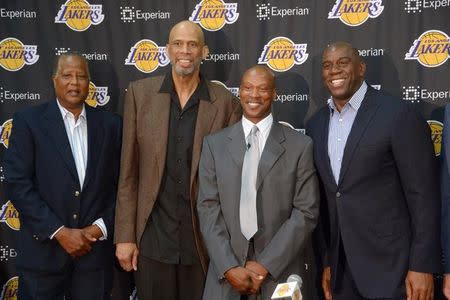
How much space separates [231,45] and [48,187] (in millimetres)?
1735

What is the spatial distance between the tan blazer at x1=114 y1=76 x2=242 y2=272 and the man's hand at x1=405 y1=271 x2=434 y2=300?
1.17m

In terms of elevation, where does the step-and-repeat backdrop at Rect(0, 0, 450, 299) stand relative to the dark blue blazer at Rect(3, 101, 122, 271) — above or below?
above

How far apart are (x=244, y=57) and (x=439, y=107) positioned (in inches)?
59.2

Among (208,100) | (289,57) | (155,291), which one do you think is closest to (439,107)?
(289,57)

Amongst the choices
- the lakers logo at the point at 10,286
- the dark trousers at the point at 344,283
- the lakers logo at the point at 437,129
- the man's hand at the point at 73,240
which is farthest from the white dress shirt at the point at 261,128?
the lakers logo at the point at 10,286

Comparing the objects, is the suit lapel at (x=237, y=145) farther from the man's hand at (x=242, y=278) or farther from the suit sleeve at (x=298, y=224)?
the man's hand at (x=242, y=278)

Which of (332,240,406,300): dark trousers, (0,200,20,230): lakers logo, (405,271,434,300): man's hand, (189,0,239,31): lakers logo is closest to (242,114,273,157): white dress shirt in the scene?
(332,240,406,300): dark trousers

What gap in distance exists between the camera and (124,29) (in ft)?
13.4

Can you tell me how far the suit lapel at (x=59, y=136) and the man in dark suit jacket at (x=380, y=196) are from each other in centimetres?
153

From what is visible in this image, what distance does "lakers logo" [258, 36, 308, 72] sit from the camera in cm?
394

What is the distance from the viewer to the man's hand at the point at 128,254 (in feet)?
10.5

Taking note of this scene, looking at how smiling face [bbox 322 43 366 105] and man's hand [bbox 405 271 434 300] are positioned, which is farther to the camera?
smiling face [bbox 322 43 366 105]

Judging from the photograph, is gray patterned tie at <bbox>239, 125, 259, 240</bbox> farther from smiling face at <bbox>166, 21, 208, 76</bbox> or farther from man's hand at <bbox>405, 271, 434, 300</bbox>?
man's hand at <bbox>405, 271, 434, 300</bbox>

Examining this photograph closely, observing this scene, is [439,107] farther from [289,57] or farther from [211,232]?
[211,232]
